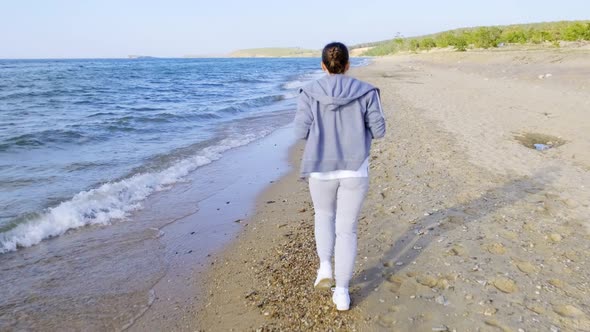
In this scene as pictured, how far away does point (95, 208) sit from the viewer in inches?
222

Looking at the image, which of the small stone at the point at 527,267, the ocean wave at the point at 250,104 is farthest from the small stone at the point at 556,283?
the ocean wave at the point at 250,104

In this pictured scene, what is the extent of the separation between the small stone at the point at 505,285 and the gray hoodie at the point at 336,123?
162 cm

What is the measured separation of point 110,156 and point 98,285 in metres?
5.95

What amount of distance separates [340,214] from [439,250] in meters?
1.53

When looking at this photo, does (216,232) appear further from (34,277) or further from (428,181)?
(428,181)

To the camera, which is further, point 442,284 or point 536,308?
point 442,284

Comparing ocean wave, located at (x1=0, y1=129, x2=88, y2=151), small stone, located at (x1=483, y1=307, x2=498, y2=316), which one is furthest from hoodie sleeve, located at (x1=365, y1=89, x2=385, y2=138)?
ocean wave, located at (x1=0, y1=129, x2=88, y2=151)

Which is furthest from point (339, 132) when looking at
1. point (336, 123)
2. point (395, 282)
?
point (395, 282)

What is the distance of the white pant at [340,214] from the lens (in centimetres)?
288

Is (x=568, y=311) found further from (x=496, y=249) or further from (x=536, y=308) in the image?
(x=496, y=249)

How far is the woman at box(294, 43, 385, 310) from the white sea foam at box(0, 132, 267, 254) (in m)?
3.63

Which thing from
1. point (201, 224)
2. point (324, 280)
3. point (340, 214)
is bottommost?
point (201, 224)

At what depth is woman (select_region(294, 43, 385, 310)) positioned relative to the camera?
2711 mm

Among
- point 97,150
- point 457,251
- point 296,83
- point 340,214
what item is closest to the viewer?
point 340,214
